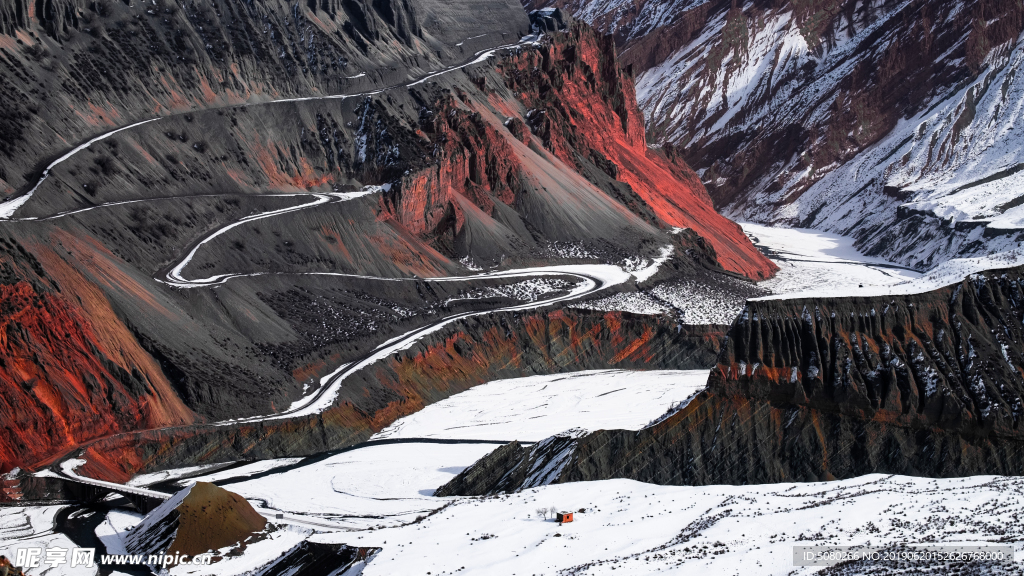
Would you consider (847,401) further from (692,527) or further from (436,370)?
(436,370)

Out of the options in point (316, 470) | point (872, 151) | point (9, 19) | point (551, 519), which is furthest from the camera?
point (872, 151)

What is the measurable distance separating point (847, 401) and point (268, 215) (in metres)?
46.6

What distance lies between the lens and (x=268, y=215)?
7956 centimetres

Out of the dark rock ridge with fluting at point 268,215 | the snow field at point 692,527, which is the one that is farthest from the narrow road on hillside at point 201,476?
the snow field at point 692,527

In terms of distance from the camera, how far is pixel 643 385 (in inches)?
2936

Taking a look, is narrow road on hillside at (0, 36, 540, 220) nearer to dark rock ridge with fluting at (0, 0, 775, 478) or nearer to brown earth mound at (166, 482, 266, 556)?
dark rock ridge with fluting at (0, 0, 775, 478)

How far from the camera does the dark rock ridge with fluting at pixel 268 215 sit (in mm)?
55812

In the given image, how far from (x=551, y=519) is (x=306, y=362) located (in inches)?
1261

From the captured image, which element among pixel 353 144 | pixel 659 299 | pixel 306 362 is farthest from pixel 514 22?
pixel 306 362

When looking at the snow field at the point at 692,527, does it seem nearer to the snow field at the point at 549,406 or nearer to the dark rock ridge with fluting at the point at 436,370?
the snow field at the point at 549,406

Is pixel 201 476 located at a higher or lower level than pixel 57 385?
lower

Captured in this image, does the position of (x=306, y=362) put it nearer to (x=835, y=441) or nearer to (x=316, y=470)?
(x=316, y=470)

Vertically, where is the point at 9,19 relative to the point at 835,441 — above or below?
above

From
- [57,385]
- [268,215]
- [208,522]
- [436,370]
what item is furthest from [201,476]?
[268,215]
